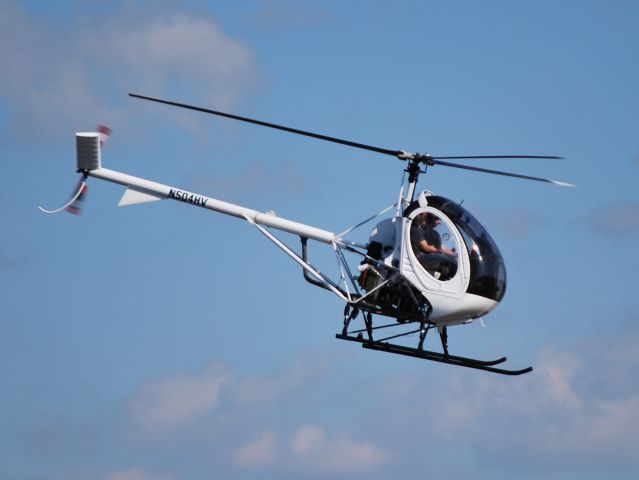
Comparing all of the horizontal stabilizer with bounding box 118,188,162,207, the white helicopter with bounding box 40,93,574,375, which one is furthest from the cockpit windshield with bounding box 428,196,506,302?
the horizontal stabilizer with bounding box 118,188,162,207

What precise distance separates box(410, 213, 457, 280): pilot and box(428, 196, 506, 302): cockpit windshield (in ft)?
1.13

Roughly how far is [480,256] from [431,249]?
104 centimetres

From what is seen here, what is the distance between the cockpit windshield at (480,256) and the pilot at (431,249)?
1.13 feet

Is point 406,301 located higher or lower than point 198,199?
lower

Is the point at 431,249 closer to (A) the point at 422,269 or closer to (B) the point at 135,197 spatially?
(A) the point at 422,269

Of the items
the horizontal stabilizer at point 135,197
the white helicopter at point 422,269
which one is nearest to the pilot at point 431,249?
the white helicopter at point 422,269

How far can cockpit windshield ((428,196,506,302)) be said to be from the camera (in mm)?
26328

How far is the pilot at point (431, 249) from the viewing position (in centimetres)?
2650

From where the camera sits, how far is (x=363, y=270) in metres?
27.5

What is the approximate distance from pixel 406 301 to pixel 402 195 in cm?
221

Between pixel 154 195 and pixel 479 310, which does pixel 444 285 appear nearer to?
pixel 479 310

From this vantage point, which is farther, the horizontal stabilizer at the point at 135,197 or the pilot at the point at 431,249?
the horizontal stabilizer at the point at 135,197

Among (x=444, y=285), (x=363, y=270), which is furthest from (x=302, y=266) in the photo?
(x=444, y=285)

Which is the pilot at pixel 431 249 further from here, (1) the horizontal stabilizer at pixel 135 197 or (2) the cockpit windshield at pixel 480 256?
(1) the horizontal stabilizer at pixel 135 197
